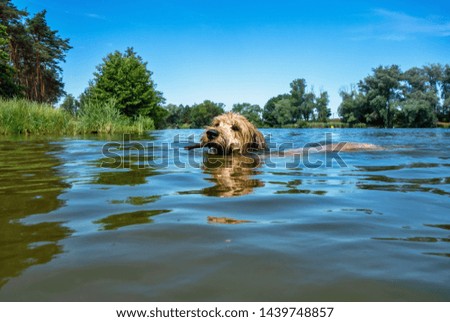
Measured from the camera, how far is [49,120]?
56.1ft

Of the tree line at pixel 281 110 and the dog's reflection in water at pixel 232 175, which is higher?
the tree line at pixel 281 110

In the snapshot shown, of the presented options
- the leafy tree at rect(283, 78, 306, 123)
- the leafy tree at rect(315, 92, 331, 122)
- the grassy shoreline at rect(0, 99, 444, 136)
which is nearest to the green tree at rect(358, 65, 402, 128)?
the leafy tree at rect(283, 78, 306, 123)

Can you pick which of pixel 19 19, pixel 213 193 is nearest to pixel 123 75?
pixel 19 19

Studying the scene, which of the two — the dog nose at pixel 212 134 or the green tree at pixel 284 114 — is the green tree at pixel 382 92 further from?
the dog nose at pixel 212 134

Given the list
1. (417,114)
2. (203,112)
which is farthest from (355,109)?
(203,112)

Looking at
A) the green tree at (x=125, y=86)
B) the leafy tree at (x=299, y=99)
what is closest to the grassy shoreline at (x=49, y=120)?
the green tree at (x=125, y=86)

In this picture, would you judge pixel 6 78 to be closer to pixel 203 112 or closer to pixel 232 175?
pixel 232 175

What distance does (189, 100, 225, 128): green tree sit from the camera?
121975mm

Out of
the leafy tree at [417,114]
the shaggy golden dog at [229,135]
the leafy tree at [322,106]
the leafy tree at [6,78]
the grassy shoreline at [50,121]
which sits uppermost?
the leafy tree at [322,106]

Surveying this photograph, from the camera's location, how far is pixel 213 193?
319 cm

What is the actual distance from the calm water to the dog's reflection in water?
2.2 inches

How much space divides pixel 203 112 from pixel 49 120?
106 meters

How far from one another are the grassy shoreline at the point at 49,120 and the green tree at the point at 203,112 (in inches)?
3877

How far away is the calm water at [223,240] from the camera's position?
1.30 m
